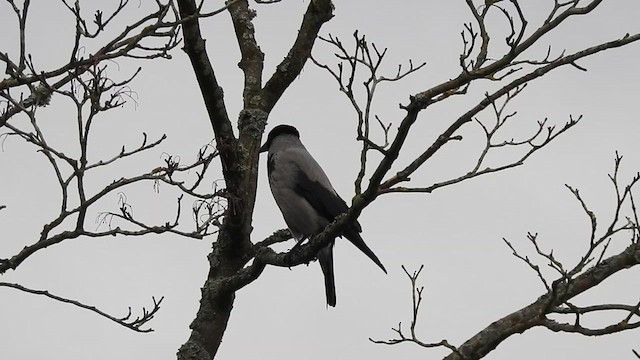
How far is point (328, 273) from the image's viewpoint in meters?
6.80

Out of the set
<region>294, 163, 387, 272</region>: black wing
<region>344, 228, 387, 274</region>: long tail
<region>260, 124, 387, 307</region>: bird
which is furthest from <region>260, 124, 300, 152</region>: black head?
<region>344, 228, 387, 274</region>: long tail

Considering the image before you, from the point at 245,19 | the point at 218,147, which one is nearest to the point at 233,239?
the point at 218,147

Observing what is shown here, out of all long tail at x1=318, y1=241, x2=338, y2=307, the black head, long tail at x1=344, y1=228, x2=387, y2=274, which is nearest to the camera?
long tail at x1=344, y1=228, x2=387, y2=274

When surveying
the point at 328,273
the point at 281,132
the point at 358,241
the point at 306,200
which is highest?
the point at 281,132

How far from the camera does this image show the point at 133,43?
3.62 meters

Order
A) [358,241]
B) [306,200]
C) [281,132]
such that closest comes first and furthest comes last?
1. [358,241]
2. [306,200]
3. [281,132]

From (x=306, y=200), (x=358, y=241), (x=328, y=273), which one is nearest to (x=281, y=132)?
(x=306, y=200)

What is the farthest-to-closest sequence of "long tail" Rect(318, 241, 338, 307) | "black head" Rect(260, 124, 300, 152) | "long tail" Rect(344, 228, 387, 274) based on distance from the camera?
1. "black head" Rect(260, 124, 300, 152)
2. "long tail" Rect(318, 241, 338, 307)
3. "long tail" Rect(344, 228, 387, 274)

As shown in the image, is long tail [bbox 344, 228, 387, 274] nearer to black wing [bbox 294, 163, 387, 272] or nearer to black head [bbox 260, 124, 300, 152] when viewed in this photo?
black wing [bbox 294, 163, 387, 272]

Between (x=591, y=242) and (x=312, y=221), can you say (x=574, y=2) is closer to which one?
(x=591, y=242)

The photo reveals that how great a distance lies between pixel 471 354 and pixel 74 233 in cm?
213

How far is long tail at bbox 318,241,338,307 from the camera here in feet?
22.2

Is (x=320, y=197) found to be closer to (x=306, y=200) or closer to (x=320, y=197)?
(x=320, y=197)

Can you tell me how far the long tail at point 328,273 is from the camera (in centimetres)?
677
